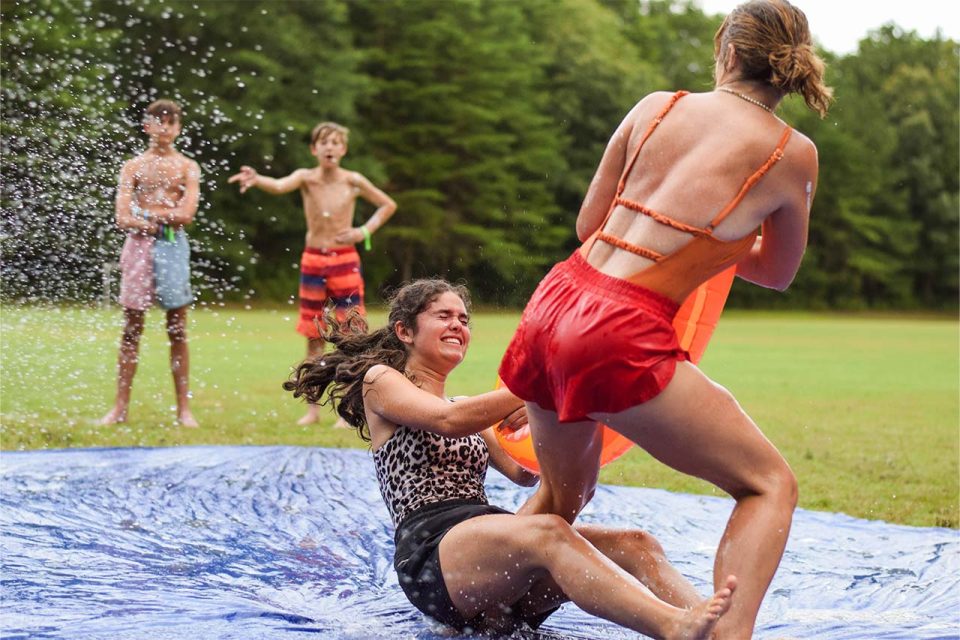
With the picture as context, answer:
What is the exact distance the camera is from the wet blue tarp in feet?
9.93

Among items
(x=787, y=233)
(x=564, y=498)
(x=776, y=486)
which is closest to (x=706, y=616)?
(x=776, y=486)

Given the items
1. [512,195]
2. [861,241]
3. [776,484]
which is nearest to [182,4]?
[512,195]

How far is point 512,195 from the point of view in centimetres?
3111

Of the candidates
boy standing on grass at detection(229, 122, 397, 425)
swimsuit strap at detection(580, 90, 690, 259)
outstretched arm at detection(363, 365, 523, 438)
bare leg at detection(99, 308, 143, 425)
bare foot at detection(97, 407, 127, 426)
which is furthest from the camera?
boy standing on grass at detection(229, 122, 397, 425)

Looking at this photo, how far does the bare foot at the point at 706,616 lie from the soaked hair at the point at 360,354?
3.53 ft

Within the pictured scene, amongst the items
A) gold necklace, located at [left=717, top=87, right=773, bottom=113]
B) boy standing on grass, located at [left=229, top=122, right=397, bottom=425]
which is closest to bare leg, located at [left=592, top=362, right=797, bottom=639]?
gold necklace, located at [left=717, top=87, right=773, bottom=113]

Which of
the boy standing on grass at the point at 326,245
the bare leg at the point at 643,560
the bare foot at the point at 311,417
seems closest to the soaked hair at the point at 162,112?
the boy standing on grass at the point at 326,245

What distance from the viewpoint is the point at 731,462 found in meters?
2.39

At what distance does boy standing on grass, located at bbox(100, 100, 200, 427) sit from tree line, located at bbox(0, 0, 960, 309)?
6532mm

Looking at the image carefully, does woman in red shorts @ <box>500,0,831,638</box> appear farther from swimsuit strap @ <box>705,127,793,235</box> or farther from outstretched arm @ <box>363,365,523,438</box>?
outstretched arm @ <box>363,365,523,438</box>

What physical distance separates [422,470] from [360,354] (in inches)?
15.8

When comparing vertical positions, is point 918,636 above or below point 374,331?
below

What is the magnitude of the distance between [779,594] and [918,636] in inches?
21.3

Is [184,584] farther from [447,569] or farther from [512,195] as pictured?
[512,195]
